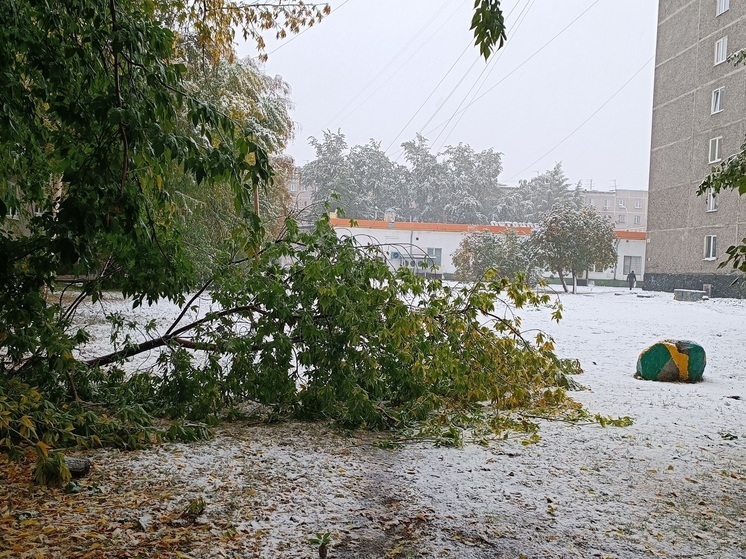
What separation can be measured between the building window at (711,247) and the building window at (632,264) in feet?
20.9

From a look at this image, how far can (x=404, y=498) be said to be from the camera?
2861 mm

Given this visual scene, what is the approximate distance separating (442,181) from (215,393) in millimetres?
26717

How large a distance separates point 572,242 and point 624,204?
31423 millimetres

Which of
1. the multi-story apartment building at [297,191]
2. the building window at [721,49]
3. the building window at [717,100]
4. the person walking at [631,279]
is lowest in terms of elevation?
the person walking at [631,279]

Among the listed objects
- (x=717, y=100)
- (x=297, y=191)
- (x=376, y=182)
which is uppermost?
(x=717, y=100)

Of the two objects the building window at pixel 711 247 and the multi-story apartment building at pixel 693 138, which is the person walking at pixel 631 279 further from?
the building window at pixel 711 247

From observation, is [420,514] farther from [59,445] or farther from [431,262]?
[431,262]

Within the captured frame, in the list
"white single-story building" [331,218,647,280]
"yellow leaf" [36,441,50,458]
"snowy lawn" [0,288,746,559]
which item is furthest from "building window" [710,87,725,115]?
"yellow leaf" [36,441,50,458]

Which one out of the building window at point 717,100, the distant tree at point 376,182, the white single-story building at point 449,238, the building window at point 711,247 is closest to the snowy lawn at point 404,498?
the white single-story building at point 449,238

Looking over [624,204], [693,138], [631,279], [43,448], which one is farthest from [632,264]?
[43,448]

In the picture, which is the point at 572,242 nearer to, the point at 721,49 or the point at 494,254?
the point at 494,254

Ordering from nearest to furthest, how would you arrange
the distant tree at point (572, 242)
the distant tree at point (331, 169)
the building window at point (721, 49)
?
the building window at point (721, 49) < the distant tree at point (572, 242) < the distant tree at point (331, 169)

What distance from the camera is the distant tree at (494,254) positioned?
20125 mm

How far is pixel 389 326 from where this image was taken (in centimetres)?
420
